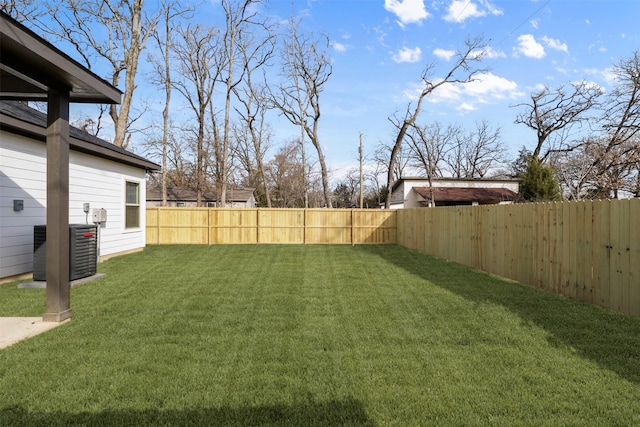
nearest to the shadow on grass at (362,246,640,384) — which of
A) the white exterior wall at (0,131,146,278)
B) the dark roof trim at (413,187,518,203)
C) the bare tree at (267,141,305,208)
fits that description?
the white exterior wall at (0,131,146,278)

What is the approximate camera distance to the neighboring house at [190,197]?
28.4 metres

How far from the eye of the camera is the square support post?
13.3ft

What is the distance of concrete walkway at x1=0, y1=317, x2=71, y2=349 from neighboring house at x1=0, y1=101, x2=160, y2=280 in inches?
118

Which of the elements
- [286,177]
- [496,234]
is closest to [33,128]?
[496,234]

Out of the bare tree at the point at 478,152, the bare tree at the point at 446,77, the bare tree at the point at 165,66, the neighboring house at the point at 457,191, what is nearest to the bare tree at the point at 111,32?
the bare tree at the point at 165,66

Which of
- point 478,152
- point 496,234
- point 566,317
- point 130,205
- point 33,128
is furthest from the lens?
point 478,152

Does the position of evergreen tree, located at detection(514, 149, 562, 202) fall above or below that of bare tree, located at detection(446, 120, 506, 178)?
below

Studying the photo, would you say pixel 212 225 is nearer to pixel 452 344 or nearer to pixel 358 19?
pixel 358 19

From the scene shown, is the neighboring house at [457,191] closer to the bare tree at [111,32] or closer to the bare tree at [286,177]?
the bare tree at [286,177]

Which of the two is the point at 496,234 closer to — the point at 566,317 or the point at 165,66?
the point at 566,317

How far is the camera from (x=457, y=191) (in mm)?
25531

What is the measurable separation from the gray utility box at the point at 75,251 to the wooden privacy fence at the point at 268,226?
7124mm

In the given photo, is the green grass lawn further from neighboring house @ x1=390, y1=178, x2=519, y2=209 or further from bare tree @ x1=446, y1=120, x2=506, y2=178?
bare tree @ x1=446, y1=120, x2=506, y2=178

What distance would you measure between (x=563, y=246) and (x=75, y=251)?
8165mm
